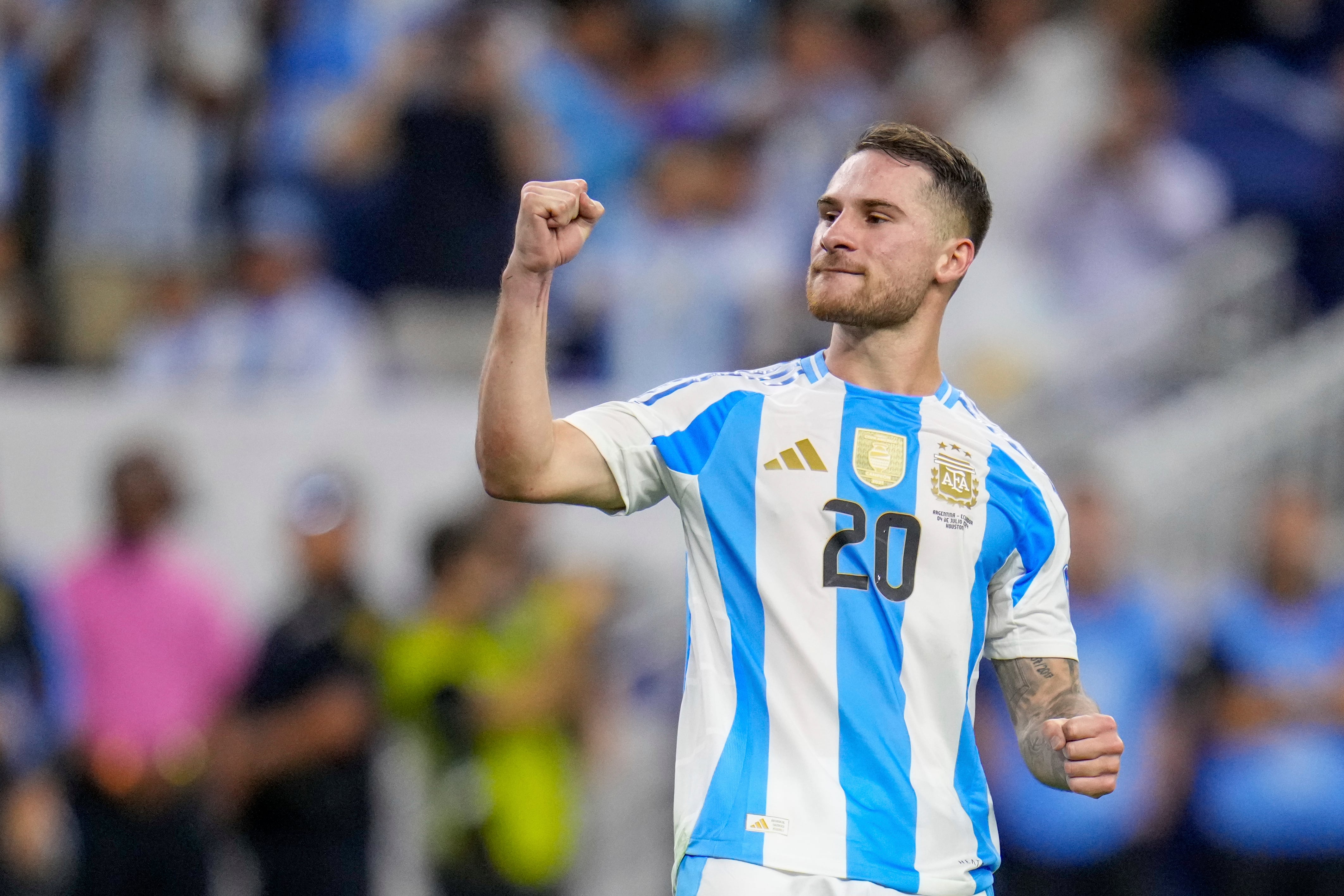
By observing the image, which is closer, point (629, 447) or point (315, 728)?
point (629, 447)

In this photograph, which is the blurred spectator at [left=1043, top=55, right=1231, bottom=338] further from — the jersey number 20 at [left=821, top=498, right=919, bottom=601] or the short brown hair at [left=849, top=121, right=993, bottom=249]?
the jersey number 20 at [left=821, top=498, right=919, bottom=601]

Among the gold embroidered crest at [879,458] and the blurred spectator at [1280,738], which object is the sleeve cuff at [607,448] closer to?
the gold embroidered crest at [879,458]

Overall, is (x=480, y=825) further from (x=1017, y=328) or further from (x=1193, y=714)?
(x=1017, y=328)

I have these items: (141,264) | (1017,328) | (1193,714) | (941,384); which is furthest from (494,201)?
(941,384)

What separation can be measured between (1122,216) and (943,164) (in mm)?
6482

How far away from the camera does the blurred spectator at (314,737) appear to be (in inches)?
297

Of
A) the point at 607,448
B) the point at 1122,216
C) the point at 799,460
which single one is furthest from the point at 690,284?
the point at 607,448

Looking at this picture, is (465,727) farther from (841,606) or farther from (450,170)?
(841,606)

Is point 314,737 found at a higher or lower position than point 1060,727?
lower

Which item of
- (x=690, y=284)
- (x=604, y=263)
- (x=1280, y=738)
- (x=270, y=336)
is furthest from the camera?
(x=604, y=263)

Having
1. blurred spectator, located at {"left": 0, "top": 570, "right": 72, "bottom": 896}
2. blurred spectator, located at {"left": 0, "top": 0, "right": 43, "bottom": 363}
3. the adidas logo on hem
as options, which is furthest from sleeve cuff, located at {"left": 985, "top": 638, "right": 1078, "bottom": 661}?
blurred spectator, located at {"left": 0, "top": 0, "right": 43, "bottom": 363}

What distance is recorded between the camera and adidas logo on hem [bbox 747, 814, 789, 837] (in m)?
3.66

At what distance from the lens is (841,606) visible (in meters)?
3.82

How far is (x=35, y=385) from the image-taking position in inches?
389
